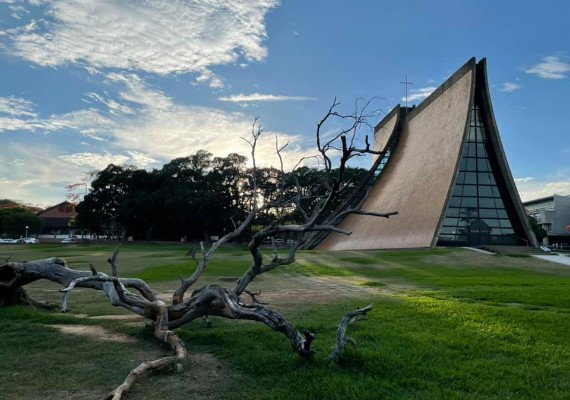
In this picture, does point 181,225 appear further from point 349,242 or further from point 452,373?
point 452,373

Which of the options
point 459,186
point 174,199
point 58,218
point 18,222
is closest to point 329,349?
point 459,186

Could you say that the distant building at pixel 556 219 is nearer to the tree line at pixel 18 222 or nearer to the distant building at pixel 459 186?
the distant building at pixel 459 186

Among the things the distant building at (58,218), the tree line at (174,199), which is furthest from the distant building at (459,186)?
the distant building at (58,218)

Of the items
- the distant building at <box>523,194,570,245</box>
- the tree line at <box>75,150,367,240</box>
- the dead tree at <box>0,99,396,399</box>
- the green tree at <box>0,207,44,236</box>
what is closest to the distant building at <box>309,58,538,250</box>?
the tree line at <box>75,150,367,240</box>

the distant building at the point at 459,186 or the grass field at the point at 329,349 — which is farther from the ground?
the distant building at the point at 459,186

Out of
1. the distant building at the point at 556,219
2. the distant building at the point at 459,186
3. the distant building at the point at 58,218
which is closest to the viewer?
the distant building at the point at 459,186

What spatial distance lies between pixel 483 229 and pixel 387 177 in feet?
33.9

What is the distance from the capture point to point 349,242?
37938mm

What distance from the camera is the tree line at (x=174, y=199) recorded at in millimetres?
53469

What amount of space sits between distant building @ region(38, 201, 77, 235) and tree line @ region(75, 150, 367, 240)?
116ft

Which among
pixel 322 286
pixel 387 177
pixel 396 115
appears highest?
pixel 396 115

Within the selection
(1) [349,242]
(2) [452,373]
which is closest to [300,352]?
(2) [452,373]

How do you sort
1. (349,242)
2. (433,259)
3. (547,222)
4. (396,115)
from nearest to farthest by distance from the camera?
(433,259) < (349,242) < (396,115) < (547,222)

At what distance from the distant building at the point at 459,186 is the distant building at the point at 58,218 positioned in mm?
76734
